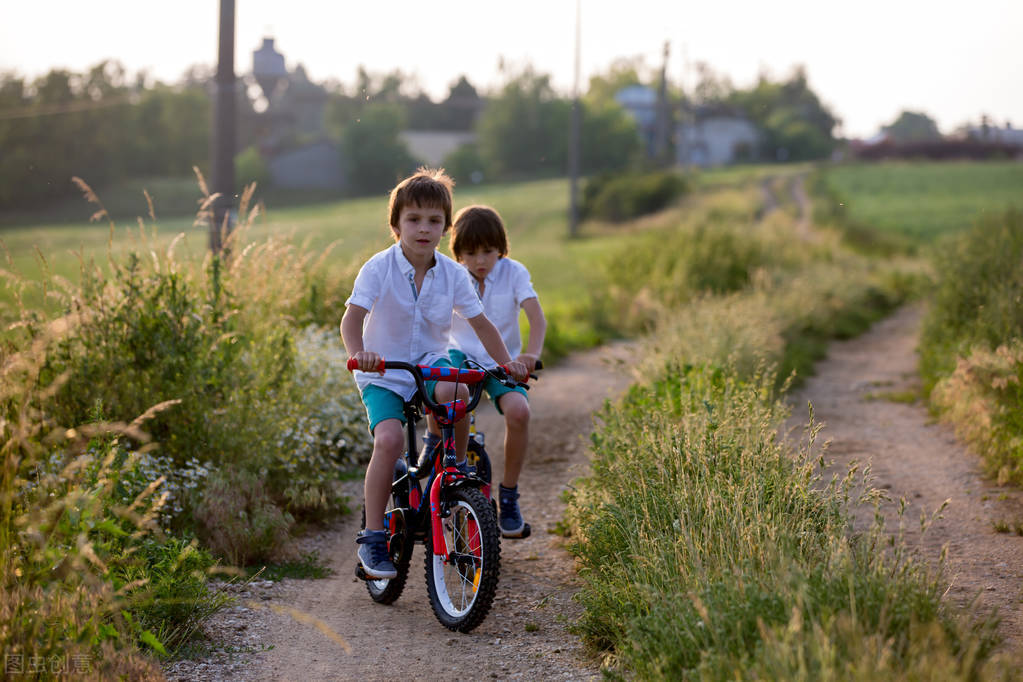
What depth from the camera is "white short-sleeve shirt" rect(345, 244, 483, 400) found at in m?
4.70

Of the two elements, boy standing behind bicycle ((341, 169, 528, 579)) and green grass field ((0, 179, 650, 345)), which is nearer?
boy standing behind bicycle ((341, 169, 528, 579))

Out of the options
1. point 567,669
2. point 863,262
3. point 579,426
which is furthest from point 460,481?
point 863,262

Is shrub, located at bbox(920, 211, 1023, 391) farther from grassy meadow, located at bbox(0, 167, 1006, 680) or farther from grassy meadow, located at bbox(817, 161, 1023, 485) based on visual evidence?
grassy meadow, located at bbox(0, 167, 1006, 680)

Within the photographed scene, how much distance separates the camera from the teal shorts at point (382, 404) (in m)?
4.65

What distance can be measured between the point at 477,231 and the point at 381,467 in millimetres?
1691

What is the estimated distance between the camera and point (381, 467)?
4.62m

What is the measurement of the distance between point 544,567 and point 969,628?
262 cm

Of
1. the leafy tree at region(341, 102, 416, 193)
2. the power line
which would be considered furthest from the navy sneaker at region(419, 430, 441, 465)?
the leafy tree at region(341, 102, 416, 193)

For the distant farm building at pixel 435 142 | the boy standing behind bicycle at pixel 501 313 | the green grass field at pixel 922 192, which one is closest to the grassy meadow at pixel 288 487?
the boy standing behind bicycle at pixel 501 313

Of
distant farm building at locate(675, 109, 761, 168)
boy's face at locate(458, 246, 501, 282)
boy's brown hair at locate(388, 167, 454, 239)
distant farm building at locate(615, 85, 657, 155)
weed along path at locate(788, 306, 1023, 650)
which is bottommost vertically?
weed along path at locate(788, 306, 1023, 650)

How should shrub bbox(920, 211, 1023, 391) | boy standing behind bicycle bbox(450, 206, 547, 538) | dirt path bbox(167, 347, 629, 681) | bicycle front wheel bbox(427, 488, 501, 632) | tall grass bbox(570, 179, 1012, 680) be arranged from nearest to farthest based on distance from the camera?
tall grass bbox(570, 179, 1012, 680) → dirt path bbox(167, 347, 629, 681) → bicycle front wheel bbox(427, 488, 501, 632) → boy standing behind bicycle bbox(450, 206, 547, 538) → shrub bbox(920, 211, 1023, 391)

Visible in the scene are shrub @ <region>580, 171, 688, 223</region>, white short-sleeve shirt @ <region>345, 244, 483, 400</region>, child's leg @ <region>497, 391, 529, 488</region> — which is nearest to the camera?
white short-sleeve shirt @ <region>345, 244, 483, 400</region>

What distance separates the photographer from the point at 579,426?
30.6ft

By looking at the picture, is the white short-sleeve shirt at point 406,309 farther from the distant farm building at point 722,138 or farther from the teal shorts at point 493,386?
the distant farm building at point 722,138
